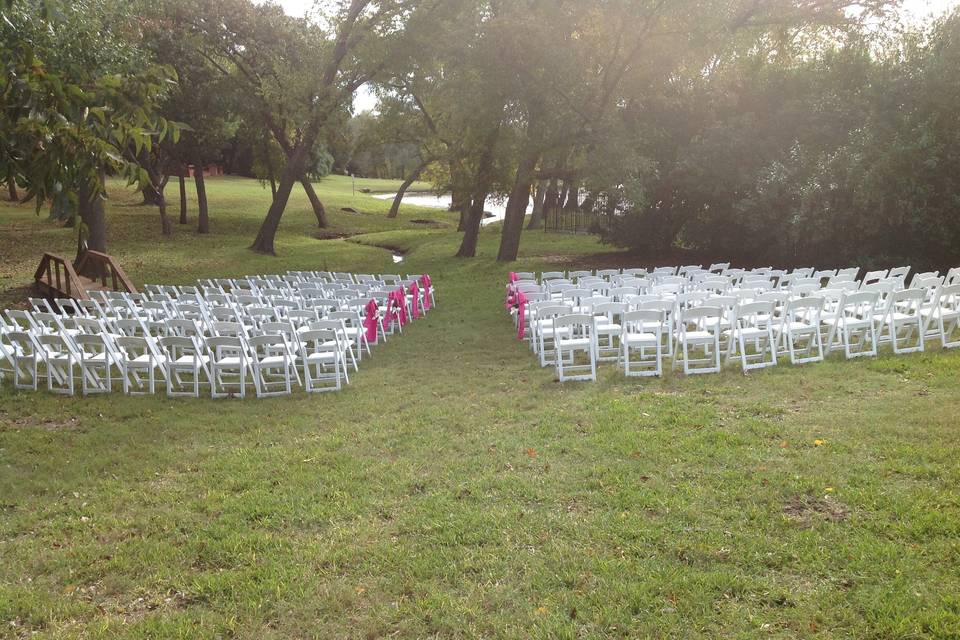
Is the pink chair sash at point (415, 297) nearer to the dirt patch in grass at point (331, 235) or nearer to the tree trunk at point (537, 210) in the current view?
the dirt patch in grass at point (331, 235)

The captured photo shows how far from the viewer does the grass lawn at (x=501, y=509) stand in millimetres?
3693

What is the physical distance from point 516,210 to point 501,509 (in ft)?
60.3

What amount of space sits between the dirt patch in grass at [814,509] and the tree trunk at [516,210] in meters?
17.5

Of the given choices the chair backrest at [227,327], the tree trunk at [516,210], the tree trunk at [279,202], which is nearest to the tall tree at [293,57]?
the tree trunk at [279,202]

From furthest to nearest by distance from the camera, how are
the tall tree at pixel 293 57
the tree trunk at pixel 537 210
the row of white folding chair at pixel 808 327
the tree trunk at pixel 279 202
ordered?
the tree trunk at pixel 537 210, the tree trunk at pixel 279 202, the tall tree at pixel 293 57, the row of white folding chair at pixel 808 327

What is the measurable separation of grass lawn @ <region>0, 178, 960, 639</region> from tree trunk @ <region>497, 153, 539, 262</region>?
13.7 metres

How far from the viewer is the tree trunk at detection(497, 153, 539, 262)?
21484 mm

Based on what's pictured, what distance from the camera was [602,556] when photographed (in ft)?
13.7

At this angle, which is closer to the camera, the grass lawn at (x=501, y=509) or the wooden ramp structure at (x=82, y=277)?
the grass lawn at (x=501, y=509)

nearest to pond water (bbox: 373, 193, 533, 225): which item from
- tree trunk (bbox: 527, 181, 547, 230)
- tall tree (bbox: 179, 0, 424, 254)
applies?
tree trunk (bbox: 527, 181, 547, 230)

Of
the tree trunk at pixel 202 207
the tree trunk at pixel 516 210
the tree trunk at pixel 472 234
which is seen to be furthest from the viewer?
the tree trunk at pixel 202 207

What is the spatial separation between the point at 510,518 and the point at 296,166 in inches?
919

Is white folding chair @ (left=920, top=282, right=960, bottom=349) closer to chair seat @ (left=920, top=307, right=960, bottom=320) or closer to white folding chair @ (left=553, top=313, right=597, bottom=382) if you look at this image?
chair seat @ (left=920, top=307, right=960, bottom=320)

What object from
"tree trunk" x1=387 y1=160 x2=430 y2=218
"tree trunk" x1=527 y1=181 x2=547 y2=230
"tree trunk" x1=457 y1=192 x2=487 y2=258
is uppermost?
"tree trunk" x1=387 y1=160 x2=430 y2=218
